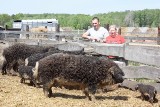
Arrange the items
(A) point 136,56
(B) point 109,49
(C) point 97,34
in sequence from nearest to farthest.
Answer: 1. (A) point 136,56
2. (B) point 109,49
3. (C) point 97,34

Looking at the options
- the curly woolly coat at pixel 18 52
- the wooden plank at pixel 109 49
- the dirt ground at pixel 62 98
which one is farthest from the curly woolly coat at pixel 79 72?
the curly woolly coat at pixel 18 52

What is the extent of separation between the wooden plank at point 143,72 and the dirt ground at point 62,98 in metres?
0.39

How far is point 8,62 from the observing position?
1134cm

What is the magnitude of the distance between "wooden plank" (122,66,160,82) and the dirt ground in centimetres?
39

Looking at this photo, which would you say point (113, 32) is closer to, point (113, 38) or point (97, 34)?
point (113, 38)

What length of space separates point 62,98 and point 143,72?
81.7 inches

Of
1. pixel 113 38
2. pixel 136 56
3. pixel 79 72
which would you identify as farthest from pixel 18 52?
pixel 79 72

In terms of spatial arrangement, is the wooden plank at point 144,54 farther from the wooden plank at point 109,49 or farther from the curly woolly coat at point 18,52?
the curly woolly coat at point 18,52

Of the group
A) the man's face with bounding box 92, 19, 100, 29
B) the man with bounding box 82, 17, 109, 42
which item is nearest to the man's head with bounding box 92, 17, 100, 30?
the man's face with bounding box 92, 19, 100, 29

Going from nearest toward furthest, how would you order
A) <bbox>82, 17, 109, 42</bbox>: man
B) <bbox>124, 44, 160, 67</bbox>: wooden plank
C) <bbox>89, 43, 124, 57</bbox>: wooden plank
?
1. <bbox>124, 44, 160, 67</bbox>: wooden plank
2. <bbox>89, 43, 124, 57</bbox>: wooden plank
3. <bbox>82, 17, 109, 42</bbox>: man

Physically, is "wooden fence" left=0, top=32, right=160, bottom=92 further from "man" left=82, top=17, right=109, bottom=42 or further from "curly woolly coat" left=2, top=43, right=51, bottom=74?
"curly woolly coat" left=2, top=43, right=51, bottom=74

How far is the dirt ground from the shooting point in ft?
22.5

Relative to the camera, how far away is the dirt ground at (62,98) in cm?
685

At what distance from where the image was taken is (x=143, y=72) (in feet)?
27.6
